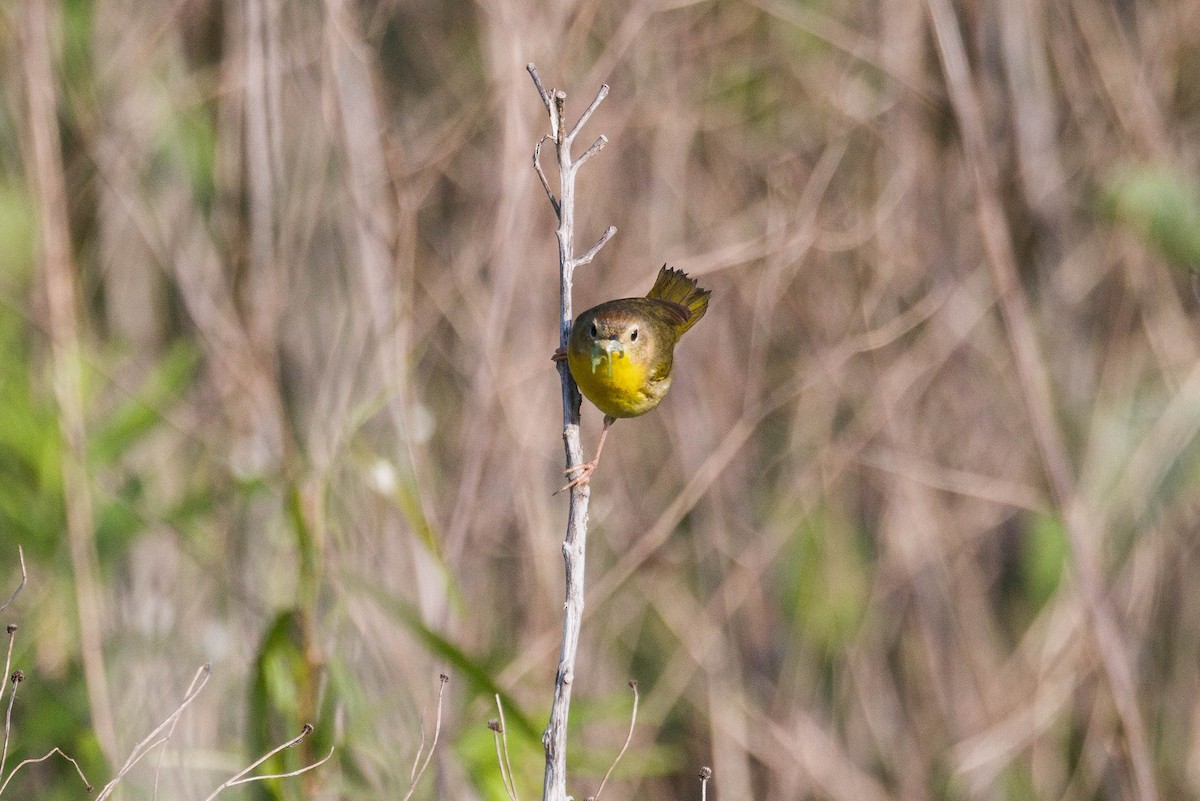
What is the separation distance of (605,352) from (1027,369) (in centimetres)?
165

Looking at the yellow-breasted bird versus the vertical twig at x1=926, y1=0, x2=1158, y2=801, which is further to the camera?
the vertical twig at x1=926, y1=0, x2=1158, y2=801

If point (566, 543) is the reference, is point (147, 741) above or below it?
below

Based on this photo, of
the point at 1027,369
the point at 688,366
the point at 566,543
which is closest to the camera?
the point at 566,543

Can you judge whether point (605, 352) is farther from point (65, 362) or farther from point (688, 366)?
point (688, 366)

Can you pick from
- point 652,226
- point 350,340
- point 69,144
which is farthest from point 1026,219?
point 69,144

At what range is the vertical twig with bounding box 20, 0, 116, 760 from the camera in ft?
7.87

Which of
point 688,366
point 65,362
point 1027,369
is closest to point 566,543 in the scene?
point 65,362

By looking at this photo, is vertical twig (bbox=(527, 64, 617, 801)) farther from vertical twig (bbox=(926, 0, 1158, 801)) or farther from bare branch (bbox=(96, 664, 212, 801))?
vertical twig (bbox=(926, 0, 1158, 801))

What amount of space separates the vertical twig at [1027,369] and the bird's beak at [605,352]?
1.53 m

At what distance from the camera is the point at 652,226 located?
361 centimetres

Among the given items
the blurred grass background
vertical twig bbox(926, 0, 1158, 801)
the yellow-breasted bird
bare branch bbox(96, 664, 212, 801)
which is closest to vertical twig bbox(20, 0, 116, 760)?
the blurred grass background

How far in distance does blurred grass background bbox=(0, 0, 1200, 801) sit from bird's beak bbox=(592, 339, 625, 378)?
34.4 inches

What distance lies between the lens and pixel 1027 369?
3043 millimetres

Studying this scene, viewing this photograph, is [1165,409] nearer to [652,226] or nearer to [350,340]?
[652,226]
